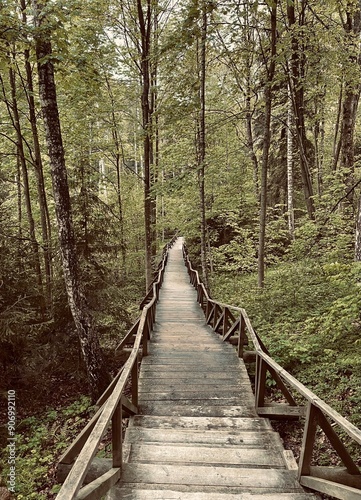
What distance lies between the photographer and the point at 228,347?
23.6ft

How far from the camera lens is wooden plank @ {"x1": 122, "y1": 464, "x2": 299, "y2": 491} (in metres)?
2.94

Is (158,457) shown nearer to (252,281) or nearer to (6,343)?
(6,343)

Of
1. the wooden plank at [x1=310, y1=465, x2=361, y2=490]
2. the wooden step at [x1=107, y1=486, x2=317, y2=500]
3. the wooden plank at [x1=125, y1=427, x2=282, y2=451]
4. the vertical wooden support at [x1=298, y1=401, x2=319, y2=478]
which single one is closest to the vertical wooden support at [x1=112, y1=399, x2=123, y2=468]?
the wooden step at [x1=107, y1=486, x2=317, y2=500]

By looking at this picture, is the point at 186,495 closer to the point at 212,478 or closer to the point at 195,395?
the point at 212,478

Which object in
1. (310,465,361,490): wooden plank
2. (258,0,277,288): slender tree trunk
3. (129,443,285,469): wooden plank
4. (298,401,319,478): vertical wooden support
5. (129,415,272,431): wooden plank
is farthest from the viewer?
(258,0,277,288): slender tree trunk

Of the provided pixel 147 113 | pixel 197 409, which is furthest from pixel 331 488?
pixel 147 113

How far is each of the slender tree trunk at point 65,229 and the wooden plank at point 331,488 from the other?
204 inches

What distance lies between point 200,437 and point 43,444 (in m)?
4.16

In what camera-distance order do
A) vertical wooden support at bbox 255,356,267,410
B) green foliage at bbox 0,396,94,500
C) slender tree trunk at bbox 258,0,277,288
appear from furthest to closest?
slender tree trunk at bbox 258,0,277,288 < green foliage at bbox 0,396,94,500 < vertical wooden support at bbox 255,356,267,410

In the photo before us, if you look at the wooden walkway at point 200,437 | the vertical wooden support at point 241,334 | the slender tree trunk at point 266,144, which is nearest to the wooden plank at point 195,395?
the wooden walkway at point 200,437

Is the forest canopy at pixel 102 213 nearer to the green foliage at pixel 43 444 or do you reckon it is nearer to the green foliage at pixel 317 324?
the green foliage at pixel 317 324

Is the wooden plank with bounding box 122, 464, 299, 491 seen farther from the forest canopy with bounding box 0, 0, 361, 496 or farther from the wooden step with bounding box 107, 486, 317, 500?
the forest canopy with bounding box 0, 0, 361, 496

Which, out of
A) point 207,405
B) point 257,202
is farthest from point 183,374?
→ point 257,202

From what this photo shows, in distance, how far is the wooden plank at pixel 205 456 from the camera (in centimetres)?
336
